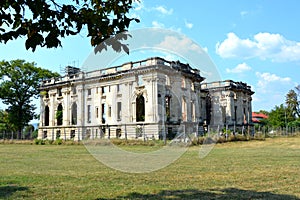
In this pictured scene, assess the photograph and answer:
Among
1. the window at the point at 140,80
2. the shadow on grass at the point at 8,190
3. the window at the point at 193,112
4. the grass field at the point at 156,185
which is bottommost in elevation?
the grass field at the point at 156,185

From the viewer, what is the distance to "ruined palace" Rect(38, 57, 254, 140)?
38.3 m

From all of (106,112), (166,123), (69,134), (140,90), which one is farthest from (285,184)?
(69,134)

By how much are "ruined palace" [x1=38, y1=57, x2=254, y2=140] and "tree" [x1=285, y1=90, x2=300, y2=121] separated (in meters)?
15.9

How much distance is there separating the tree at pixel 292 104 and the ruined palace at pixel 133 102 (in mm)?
15858

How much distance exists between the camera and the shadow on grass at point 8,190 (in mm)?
6568

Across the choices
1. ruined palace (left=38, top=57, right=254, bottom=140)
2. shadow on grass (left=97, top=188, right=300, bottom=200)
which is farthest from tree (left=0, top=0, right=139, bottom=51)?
ruined palace (left=38, top=57, right=254, bottom=140)

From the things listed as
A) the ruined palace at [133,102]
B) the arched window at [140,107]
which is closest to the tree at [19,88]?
the ruined palace at [133,102]

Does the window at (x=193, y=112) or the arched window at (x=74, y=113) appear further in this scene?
the arched window at (x=74, y=113)

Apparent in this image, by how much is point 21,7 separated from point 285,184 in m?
6.64

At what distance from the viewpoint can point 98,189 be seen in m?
7.13

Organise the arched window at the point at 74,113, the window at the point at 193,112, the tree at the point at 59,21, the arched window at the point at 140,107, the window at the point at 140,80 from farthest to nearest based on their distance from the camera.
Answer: the arched window at the point at 74,113
the window at the point at 193,112
the arched window at the point at 140,107
the window at the point at 140,80
the tree at the point at 59,21

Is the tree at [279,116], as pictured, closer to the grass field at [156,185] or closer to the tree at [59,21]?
the grass field at [156,185]

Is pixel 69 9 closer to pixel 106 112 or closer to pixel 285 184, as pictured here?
pixel 285 184

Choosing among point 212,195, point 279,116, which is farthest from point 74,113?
point 212,195
